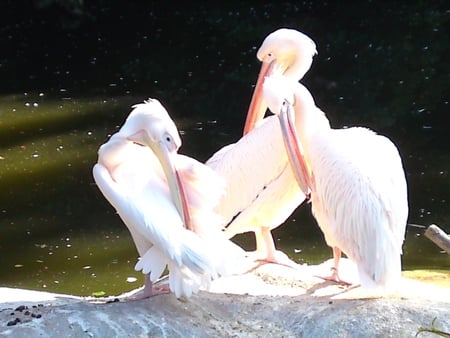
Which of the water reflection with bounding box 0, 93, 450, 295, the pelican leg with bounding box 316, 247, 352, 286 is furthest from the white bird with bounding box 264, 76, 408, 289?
the water reflection with bounding box 0, 93, 450, 295

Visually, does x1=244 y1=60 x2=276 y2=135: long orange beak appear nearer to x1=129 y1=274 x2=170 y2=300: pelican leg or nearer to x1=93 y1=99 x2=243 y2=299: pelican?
x1=93 y1=99 x2=243 y2=299: pelican

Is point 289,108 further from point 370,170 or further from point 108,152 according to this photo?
point 108,152

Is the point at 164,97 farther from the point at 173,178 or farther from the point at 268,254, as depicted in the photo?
the point at 173,178

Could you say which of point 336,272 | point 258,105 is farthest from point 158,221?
point 258,105

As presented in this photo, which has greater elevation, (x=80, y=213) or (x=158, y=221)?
(x=158, y=221)

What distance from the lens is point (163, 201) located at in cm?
371

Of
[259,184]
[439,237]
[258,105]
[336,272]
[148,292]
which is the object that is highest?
[258,105]

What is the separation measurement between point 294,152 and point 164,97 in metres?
6.23

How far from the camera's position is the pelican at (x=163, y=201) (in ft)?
11.4

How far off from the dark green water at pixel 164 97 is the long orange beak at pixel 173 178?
2.22 metres

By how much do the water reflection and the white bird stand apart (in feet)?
6.34

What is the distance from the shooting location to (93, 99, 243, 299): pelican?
3484 millimetres

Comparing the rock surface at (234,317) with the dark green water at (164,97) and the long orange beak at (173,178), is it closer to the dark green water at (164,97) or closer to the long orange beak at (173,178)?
the long orange beak at (173,178)

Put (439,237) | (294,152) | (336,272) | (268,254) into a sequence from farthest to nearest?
(268,254), (336,272), (294,152), (439,237)
